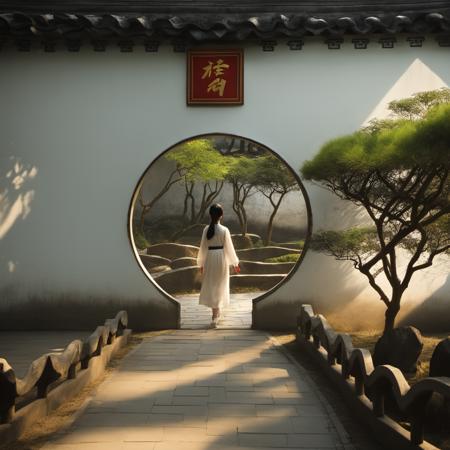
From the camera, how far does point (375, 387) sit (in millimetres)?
4008

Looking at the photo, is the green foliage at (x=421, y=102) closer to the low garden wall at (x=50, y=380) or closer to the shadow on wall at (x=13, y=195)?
the low garden wall at (x=50, y=380)

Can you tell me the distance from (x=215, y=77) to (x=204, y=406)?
15.5ft

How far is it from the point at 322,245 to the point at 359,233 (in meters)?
0.49

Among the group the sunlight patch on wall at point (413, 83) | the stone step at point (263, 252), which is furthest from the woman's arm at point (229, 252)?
the stone step at point (263, 252)

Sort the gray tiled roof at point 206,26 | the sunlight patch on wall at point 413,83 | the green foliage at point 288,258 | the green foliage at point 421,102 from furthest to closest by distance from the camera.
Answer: the green foliage at point 288,258
the sunlight patch on wall at point 413,83
the gray tiled roof at point 206,26
the green foliage at point 421,102

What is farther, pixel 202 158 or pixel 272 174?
pixel 272 174

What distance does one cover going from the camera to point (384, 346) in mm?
5668

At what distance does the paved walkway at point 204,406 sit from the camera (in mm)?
3883

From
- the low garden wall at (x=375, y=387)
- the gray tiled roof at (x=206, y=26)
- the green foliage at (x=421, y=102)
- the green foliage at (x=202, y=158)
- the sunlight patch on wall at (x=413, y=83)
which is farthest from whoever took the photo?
the green foliage at (x=202, y=158)

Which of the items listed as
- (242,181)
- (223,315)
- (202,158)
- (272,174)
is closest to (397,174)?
(223,315)

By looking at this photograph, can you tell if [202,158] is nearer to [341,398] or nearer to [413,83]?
[413,83]

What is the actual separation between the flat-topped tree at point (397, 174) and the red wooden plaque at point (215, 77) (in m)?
1.92

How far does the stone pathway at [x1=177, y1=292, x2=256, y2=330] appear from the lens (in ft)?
28.2

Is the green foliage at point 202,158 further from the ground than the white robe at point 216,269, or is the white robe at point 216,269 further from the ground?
the green foliage at point 202,158
